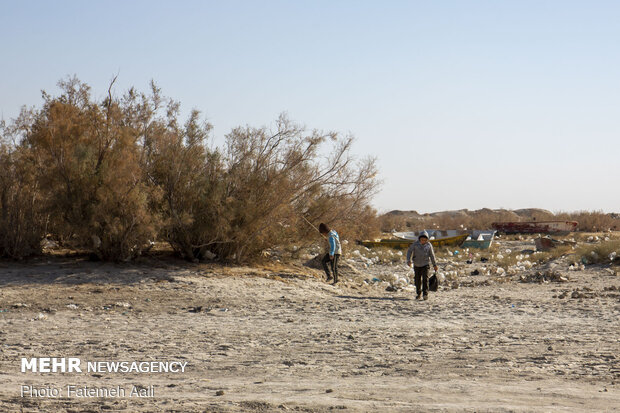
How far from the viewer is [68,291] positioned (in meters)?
14.7

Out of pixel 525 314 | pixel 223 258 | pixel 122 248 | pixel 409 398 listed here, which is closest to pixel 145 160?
pixel 122 248

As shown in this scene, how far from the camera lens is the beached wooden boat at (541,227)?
47531 mm

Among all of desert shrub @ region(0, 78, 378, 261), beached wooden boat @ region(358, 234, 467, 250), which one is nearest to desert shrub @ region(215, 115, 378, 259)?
desert shrub @ region(0, 78, 378, 261)

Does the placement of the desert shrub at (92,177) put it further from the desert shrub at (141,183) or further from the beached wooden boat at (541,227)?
the beached wooden boat at (541,227)

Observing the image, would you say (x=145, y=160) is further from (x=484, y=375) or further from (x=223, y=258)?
(x=484, y=375)

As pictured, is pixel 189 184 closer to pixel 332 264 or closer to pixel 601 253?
pixel 332 264

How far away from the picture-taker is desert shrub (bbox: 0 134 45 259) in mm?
17078

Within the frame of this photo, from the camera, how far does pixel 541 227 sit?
47.6 metres

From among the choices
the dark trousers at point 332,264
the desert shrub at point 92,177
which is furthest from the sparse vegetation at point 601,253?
the desert shrub at point 92,177

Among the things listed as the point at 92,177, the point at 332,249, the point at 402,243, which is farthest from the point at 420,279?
the point at 402,243

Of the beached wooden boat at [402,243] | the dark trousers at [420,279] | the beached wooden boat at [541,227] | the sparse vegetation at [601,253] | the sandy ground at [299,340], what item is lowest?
the sandy ground at [299,340]

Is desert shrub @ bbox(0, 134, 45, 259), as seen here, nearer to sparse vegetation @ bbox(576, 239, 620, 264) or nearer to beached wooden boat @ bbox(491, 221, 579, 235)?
sparse vegetation @ bbox(576, 239, 620, 264)

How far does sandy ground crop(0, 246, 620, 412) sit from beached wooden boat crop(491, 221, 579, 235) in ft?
97.3

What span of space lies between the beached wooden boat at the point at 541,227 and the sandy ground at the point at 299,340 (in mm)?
29642
